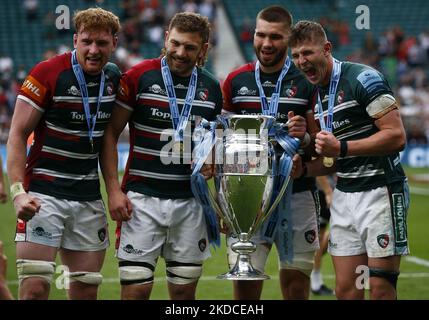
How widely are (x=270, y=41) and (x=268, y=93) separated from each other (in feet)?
1.08

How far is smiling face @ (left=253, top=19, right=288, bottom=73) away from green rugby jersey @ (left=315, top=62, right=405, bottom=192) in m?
0.44

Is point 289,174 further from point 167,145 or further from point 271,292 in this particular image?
point 271,292

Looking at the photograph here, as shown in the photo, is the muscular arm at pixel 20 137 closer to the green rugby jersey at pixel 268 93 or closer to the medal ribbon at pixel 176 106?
the medal ribbon at pixel 176 106

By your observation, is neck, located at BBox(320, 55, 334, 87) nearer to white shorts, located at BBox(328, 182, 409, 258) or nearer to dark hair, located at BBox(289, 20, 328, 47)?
dark hair, located at BBox(289, 20, 328, 47)

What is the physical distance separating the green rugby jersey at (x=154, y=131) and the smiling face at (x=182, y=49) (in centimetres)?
8

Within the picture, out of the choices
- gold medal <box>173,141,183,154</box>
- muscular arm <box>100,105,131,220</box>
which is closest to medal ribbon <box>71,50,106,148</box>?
muscular arm <box>100,105,131,220</box>

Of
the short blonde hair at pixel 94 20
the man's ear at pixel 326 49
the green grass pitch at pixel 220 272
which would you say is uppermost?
the short blonde hair at pixel 94 20

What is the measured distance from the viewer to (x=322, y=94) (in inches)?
217

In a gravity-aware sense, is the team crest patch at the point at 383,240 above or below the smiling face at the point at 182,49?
below

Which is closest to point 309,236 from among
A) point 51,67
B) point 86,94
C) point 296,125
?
point 296,125

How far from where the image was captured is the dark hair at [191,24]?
17.6 feet

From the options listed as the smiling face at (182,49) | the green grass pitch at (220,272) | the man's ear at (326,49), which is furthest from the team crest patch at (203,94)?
the green grass pitch at (220,272)

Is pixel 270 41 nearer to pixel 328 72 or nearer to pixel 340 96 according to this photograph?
pixel 328 72

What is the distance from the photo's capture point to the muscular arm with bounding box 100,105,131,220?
5328mm
